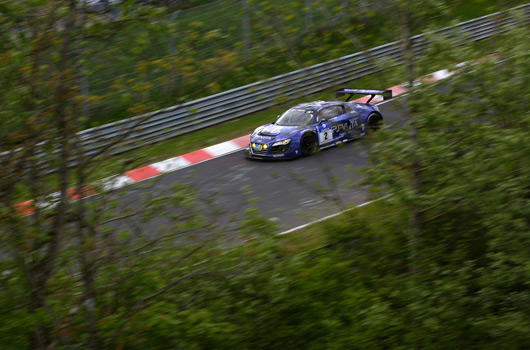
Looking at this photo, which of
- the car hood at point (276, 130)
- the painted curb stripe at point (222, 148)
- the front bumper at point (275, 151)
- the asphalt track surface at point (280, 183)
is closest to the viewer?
the asphalt track surface at point (280, 183)

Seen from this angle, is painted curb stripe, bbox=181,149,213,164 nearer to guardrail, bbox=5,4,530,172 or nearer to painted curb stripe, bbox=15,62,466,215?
guardrail, bbox=5,4,530,172

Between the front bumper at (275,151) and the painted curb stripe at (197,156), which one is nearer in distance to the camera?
the front bumper at (275,151)

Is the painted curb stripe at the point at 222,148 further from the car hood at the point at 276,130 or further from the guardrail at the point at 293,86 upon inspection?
the guardrail at the point at 293,86

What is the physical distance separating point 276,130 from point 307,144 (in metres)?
0.73

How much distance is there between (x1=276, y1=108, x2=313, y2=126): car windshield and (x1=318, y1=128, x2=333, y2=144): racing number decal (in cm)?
36

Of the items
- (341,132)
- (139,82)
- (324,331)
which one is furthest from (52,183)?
(341,132)

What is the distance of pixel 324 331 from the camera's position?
6168 mm

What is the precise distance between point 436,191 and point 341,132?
28.2ft

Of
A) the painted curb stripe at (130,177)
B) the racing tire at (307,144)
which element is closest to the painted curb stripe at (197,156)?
the racing tire at (307,144)

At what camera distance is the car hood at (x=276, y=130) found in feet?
47.0

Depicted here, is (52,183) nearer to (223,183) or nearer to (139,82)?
(139,82)

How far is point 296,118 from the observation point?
15.0 metres

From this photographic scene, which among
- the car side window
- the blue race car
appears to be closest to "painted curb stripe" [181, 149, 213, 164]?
the blue race car

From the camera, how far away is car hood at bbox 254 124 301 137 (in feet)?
47.0
